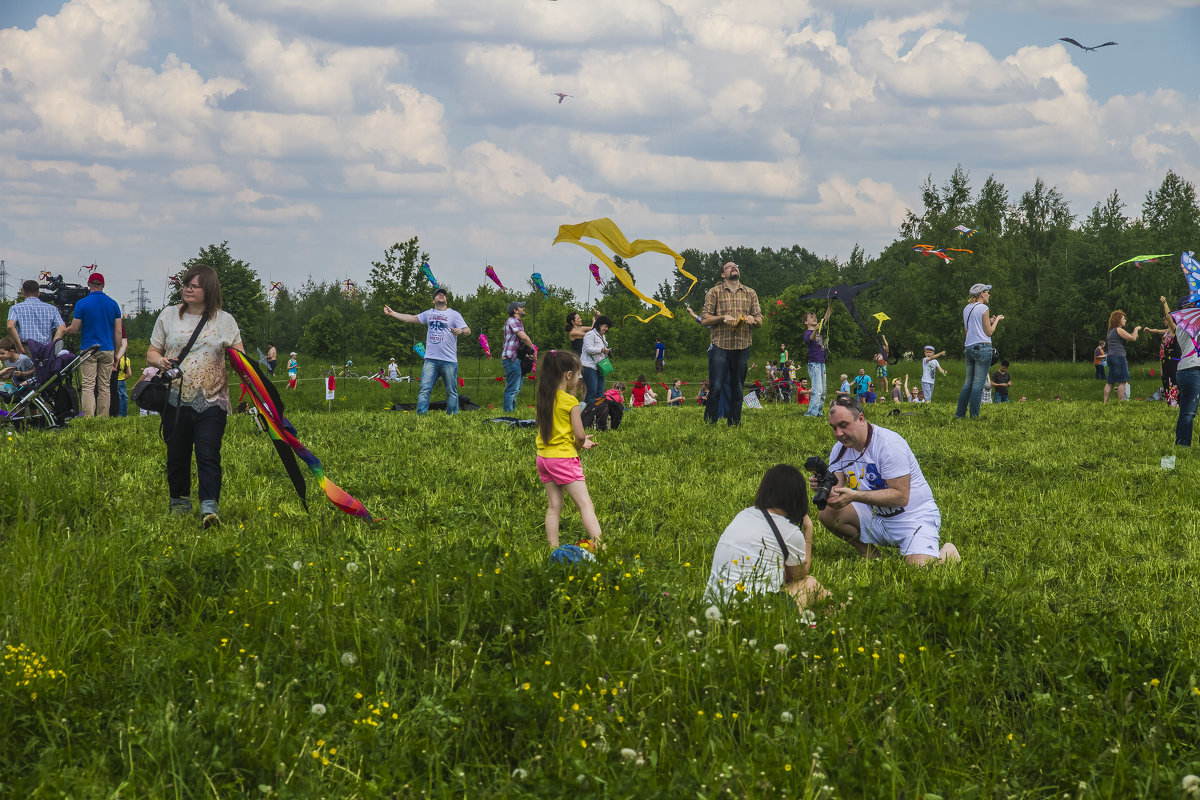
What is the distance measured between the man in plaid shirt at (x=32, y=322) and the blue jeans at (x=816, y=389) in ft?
37.1

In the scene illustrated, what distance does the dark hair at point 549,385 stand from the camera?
6406 millimetres

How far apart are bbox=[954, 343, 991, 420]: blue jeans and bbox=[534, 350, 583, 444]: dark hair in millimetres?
9461

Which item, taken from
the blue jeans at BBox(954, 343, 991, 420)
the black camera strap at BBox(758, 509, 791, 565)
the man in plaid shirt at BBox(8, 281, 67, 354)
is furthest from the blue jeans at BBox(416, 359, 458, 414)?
the black camera strap at BBox(758, 509, 791, 565)

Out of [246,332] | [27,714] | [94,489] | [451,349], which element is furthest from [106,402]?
[246,332]

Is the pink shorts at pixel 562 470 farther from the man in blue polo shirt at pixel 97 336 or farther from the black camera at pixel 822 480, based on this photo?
the man in blue polo shirt at pixel 97 336

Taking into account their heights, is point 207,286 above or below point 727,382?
above

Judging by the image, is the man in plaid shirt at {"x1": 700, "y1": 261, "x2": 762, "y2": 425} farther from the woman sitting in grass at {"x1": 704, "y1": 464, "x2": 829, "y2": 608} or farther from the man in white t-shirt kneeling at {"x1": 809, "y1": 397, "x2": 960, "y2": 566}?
the woman sitting in grass at {"x1": 704, "y1": 464, "x2": 829, "y2": 608}

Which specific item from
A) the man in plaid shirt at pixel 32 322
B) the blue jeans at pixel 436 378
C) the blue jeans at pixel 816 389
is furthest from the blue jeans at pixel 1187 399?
the man in plaid shirt at pixel 32 322

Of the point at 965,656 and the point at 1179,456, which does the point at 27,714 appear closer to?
the point at 965,656

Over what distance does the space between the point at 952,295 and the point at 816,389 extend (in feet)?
149

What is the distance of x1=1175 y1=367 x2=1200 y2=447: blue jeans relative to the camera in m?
10.6

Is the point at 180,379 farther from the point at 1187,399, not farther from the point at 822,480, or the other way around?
the point at 1187,399

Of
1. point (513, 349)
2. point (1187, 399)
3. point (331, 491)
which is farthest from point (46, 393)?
point (1187, 399)

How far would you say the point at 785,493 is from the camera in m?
5.05
